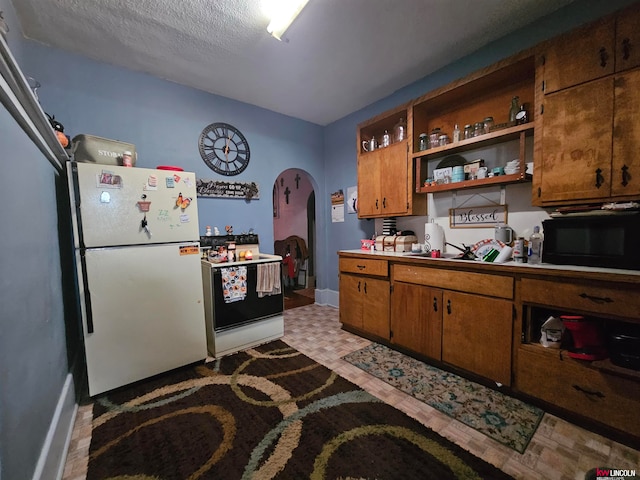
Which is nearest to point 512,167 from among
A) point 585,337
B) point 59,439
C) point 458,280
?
point 458,280

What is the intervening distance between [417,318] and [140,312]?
2206mm

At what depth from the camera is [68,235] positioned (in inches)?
79.0

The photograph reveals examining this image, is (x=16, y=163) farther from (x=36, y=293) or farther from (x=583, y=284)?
(x=583, y=284)

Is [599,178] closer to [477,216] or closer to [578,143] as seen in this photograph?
[578,143]

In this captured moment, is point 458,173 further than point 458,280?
Yes

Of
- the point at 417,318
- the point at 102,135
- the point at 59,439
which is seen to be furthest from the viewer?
the point at 102,135

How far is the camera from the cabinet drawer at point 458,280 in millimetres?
1668

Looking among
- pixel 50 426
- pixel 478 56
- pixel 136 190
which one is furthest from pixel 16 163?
pixel 478 56

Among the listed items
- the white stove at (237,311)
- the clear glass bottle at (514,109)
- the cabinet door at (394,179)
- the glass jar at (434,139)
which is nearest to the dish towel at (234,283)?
the white stove at (237,311)

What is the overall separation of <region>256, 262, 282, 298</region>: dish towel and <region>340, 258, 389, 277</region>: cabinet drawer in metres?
0.73

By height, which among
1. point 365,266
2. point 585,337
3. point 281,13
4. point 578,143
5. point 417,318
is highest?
point 281,13

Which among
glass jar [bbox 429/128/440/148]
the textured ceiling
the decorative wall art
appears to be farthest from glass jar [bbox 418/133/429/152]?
the decorative wall art

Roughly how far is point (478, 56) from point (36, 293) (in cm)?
351

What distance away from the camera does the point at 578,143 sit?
61.1 inches
